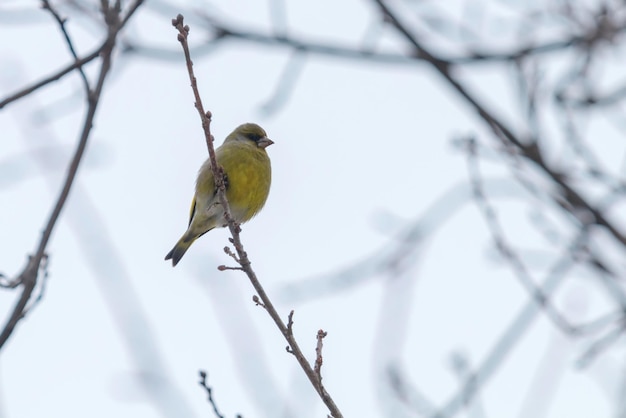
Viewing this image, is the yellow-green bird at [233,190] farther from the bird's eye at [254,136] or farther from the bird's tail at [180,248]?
the bird's eye at [254,136]

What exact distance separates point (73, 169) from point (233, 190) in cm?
252

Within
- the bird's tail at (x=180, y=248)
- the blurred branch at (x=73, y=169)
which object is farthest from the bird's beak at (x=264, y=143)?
the blurred branch at (x=73, y=169)

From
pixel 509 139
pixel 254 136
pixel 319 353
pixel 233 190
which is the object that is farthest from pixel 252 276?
pixel 254 136

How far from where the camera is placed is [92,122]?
3613mm

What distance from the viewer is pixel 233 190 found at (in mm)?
6027

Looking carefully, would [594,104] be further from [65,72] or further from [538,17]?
[65,72]

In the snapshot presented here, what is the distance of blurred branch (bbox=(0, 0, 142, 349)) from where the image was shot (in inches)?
133

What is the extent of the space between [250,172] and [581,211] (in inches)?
93.8

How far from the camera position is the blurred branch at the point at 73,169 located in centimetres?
338

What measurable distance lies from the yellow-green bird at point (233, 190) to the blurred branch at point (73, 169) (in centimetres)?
210

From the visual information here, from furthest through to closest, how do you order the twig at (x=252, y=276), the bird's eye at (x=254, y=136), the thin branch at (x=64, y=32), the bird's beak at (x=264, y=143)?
the bird's eye at (x=254, y=136)
the bird's beak at (x=264, y=143)
the thin branch at (x=64, y=32)
the twig at (x=252, y=276)

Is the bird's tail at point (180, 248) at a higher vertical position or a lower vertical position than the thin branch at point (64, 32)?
higher

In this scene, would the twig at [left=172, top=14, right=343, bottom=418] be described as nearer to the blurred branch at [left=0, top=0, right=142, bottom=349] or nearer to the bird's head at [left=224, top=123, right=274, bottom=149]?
the blurred branch at [left=0, top=0, right=142, bottom=349]

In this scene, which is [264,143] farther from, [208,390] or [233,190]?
[208,390]
